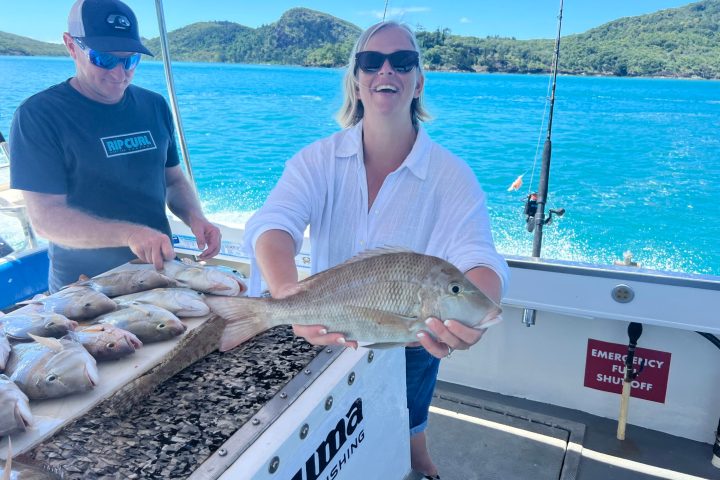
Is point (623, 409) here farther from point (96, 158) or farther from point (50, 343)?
point (96, 158)

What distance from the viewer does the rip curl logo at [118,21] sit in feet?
7.56

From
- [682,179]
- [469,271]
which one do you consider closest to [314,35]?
[469,271]

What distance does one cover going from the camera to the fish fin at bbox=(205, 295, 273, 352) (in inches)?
53.0

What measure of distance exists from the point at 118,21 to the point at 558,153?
17544 millimetres

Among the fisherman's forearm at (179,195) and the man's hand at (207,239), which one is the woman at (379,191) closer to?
the man's hand at (207,239)

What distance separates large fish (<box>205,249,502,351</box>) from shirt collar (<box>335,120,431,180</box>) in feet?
1.38

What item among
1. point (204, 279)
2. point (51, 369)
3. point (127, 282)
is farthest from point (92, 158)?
point (51, 369)

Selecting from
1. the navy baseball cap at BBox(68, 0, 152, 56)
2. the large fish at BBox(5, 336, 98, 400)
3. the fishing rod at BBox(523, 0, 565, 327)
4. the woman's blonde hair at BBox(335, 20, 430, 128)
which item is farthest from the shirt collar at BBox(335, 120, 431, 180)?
the fishing rod at BBox(523, 0, 565, 327)

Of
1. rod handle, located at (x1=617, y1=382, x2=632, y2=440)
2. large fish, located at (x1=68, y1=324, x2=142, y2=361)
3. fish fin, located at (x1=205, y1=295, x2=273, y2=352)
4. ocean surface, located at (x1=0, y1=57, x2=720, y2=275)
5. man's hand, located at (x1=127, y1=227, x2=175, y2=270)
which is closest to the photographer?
fish fin, located at (x1=205, y1=295, x2=273, y2=352)

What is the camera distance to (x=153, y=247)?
6.74 feet

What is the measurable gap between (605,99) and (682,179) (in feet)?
53.6

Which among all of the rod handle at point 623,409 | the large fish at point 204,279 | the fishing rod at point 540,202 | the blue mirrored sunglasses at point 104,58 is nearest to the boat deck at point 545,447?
the rod handle at point 623,409

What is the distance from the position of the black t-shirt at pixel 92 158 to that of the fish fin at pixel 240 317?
1.31 m

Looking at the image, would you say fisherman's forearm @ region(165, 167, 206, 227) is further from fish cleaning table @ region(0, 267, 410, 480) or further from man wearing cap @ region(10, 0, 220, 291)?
fish cleaning table @ region(0, 267, 410, 480)
